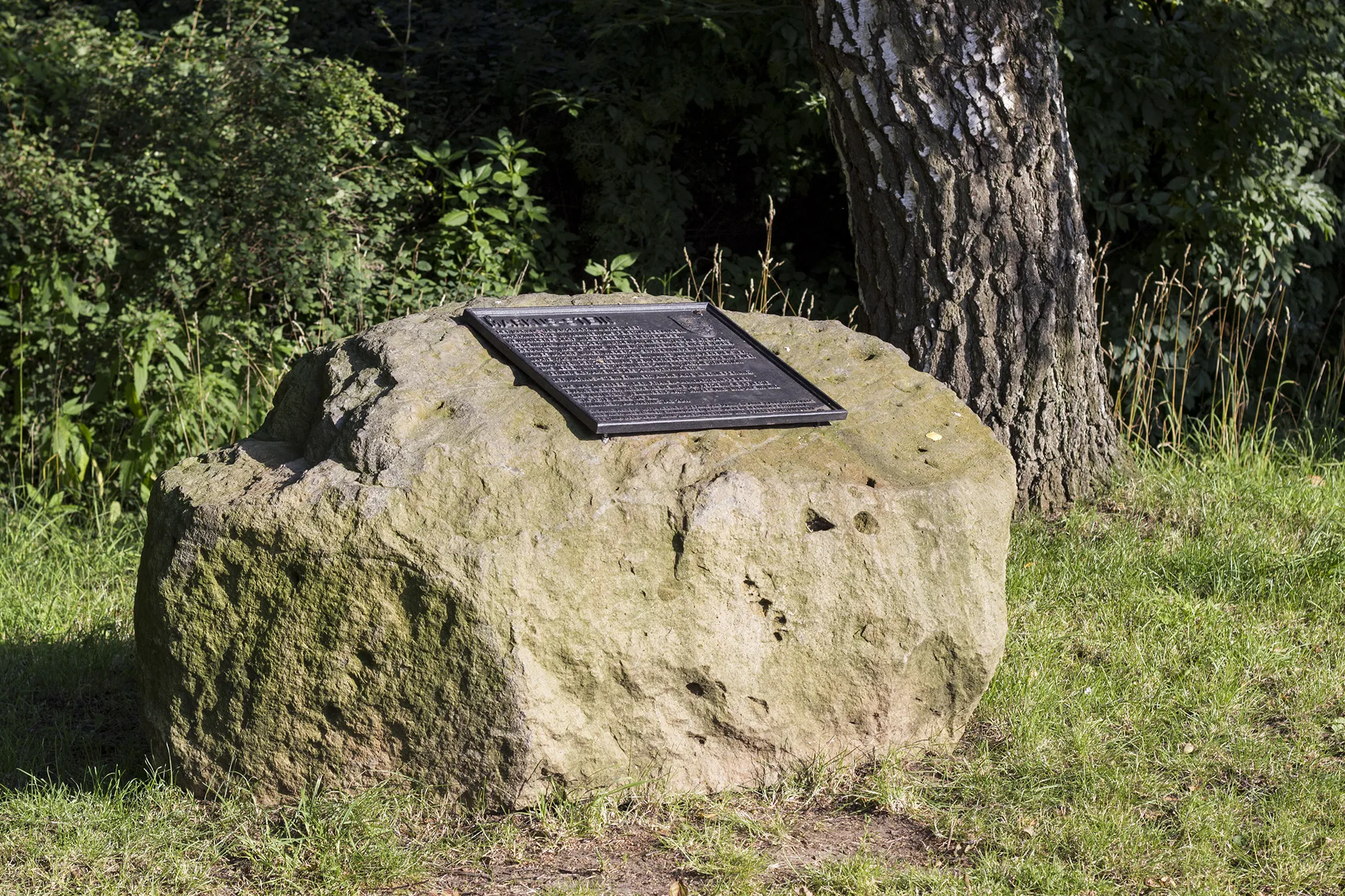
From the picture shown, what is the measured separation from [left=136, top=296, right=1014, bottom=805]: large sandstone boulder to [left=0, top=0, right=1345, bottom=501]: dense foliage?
2.49 meters

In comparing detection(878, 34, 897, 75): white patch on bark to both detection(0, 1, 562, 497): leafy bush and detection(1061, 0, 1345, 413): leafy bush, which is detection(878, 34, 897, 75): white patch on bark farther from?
detection(0, 1, 562, 497): leafy bush

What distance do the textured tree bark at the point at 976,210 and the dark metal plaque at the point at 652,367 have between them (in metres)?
1.27

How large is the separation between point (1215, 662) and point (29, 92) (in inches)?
203

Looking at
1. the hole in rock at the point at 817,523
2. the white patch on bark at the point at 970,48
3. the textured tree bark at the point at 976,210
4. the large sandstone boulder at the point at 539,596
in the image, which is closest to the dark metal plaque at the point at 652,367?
the large sandstone boulder at the point at 539,596

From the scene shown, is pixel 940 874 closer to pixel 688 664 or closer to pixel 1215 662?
pixel 688 664

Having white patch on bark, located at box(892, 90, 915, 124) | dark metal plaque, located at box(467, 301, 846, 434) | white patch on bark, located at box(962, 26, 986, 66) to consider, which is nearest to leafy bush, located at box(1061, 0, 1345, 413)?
white patch on bark, located at box(962, 26, 986, 66)

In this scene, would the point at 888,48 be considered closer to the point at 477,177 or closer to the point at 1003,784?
the point at 477,177

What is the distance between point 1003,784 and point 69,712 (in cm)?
253

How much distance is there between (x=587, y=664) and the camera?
2814mm

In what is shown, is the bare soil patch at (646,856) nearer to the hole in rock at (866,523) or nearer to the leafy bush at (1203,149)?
the hole in rock at (866,523)

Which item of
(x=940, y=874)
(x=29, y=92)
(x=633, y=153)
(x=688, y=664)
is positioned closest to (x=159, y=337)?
(x=29, y=92)

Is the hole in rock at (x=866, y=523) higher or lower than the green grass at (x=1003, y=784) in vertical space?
higher

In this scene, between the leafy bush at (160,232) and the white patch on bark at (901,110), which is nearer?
the white patch on bark at (901,110)

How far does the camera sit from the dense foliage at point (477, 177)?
209 inches
